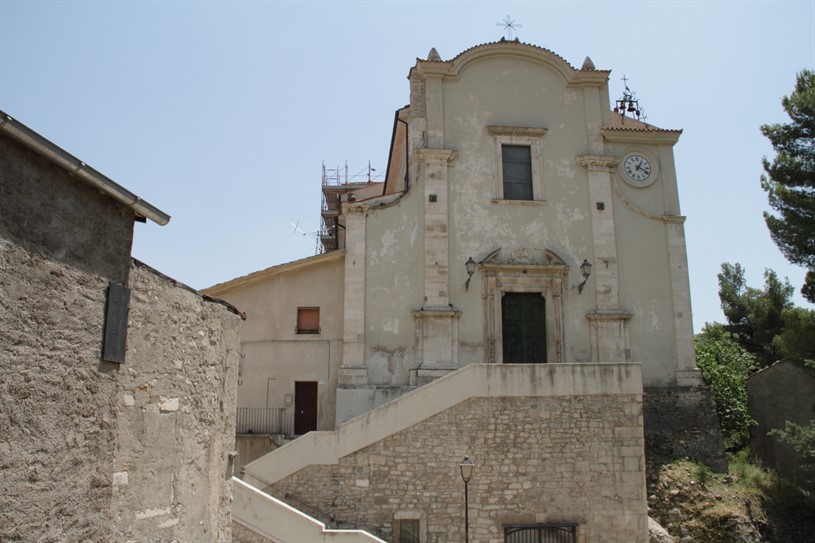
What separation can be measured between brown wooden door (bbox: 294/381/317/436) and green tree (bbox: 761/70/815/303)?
45.4 feet

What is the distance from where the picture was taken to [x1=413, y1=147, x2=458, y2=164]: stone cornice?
65.6ft

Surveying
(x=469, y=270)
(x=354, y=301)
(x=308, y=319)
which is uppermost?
(x=469, y=270)

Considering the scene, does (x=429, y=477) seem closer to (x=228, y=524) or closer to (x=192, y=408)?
(x=228, y=524)

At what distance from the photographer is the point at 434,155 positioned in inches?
789

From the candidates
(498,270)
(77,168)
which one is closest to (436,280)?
(498,270)

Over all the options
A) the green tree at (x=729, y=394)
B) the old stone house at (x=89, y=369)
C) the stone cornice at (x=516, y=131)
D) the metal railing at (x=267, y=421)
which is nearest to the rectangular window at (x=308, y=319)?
the metal railing at (x=267, y=421)

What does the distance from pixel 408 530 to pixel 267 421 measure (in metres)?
6.23

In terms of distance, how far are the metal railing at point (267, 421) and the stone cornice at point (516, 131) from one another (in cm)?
961

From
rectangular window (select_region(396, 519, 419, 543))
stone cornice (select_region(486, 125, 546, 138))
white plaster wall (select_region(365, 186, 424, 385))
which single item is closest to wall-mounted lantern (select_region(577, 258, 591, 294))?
stone cornice (select_region(486, 125, 546, 138))

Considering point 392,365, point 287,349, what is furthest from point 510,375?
point 287,349

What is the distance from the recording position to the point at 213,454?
22.4 ft

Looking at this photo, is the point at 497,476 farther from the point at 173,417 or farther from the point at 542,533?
the point at 173,417

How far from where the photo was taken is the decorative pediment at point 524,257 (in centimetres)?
1947

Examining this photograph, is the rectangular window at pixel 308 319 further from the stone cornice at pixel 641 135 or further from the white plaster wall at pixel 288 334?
the stone cornice at pixel 641 135
